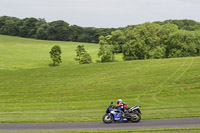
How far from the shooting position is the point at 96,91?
128 feet

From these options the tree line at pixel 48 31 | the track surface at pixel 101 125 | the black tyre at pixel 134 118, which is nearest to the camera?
the track surface at pixel 101 125

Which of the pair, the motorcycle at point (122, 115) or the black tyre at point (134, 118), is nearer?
the black tyre at point (134, 118)

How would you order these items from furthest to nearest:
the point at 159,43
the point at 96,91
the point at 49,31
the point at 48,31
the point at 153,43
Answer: the point at 49,31 → the point at 48,31 → the point at 159,43 → the point at 153,43 → the point at 96,91

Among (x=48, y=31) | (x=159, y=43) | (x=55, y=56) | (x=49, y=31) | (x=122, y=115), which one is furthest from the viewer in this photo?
(x=49, y=31)

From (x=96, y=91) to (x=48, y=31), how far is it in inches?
4715

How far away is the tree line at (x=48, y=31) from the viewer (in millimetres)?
152000

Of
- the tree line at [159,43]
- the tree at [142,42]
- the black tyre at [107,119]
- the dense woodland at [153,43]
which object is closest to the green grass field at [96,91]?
the black tyre at [107,119]

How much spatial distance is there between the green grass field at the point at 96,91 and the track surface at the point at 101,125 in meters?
1.22

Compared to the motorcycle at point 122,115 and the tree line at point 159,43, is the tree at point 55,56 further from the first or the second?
the motorcycle at point 122,115

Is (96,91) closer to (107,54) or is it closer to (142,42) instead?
(142,42)

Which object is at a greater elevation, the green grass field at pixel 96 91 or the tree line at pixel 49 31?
the tree line at pixel 49 31

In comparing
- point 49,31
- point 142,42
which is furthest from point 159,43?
point 49,31

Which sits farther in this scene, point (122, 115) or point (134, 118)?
point (122, 115)

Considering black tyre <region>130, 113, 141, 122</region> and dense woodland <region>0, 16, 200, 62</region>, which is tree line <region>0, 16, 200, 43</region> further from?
black tyre <region>130, 113, 141, 122</region>
